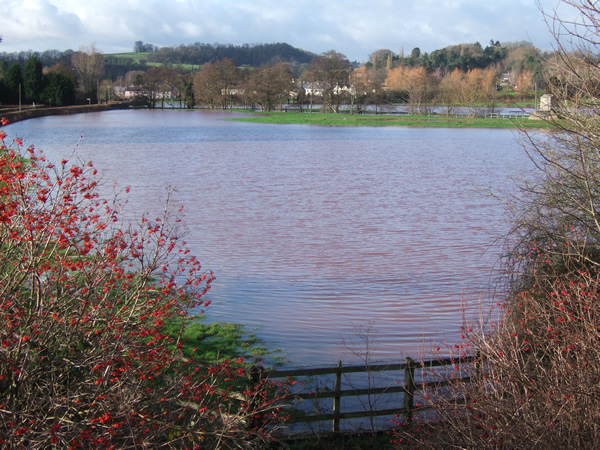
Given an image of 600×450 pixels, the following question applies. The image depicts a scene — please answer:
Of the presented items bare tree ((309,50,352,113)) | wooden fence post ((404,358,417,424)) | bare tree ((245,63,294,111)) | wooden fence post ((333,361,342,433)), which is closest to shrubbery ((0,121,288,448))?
wooden fence post ((333,361,342,433))

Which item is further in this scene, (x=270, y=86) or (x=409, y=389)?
(x=270, y=86)

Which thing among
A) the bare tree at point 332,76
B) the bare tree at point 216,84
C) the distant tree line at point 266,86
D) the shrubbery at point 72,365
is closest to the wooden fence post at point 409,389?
the shrubbery at point 72,365

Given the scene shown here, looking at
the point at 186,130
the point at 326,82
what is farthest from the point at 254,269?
the point at 326,82

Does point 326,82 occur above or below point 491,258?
above

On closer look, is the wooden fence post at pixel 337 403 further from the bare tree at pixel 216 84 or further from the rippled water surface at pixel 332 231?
the bare tree at pixel 216 84

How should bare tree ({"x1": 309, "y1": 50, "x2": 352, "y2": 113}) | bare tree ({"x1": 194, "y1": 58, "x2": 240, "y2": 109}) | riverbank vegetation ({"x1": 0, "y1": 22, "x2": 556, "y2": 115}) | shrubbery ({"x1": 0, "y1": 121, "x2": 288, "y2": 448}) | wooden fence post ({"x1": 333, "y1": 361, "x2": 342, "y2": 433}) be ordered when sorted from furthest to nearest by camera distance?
bare tree ({"x1": 194, "y1": 58, "x2": 240, "y2": 109}), bare tree ({"x1": 309, "y1": 50, "x2": 352, "y2": 113}), riverbank vegetation ({"x1": 0, "y1": 22, "x2": 556, "y2": 115}), wooden fence post ({"x1": 333, "y1": 361, "x2": 342, "y2": 433}), shrubbery ({"x1": 0, "y1": 121, "x2": 288, "y2": 448})

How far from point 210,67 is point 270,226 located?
85837mm

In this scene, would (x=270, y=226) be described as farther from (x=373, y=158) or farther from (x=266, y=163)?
(x=373, y=158)

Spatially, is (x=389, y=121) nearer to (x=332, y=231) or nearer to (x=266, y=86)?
(x=266, y=86)

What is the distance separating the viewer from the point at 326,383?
7789 millimetres

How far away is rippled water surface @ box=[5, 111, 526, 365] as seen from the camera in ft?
33.5

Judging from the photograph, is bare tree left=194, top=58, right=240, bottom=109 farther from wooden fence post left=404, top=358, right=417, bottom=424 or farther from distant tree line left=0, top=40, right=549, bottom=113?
wooden fence post left=404, top=358, right=417, bottom=424

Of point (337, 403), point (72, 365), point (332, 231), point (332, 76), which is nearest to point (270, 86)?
point (332, 76)

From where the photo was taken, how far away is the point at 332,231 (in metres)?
16.9
